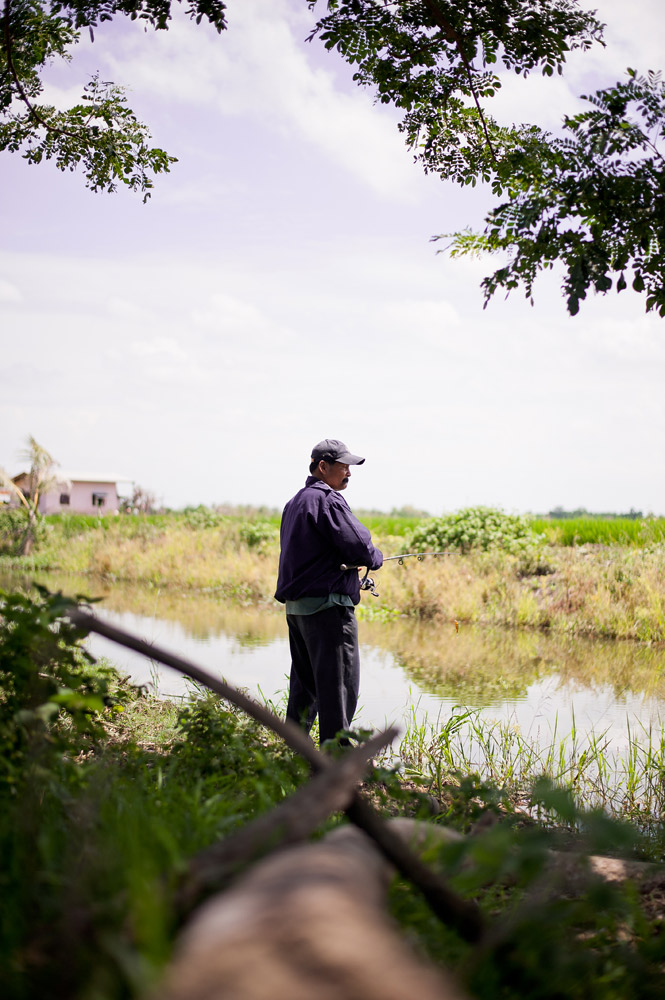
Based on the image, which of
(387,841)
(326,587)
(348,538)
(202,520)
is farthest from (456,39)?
(202,520)

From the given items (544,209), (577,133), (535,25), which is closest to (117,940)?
(544,209)

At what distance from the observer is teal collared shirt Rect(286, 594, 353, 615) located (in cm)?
513

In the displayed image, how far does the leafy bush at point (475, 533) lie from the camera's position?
1673 cm

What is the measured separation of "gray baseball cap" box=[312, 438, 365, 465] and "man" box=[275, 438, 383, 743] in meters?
0.24

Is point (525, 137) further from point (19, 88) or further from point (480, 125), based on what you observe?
point (19, 88)

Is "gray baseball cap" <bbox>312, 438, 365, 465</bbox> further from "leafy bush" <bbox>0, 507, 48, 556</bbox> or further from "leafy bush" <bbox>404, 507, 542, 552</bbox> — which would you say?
"leafy bush" <bbox>0, 507, 48, 556</bbox>

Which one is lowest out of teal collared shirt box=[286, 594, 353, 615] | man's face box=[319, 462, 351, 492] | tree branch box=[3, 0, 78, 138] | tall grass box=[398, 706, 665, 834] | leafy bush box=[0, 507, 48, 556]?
tall grass box=[398, 706, 665, 834]

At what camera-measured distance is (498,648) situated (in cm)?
1159

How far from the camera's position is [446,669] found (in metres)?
10.1

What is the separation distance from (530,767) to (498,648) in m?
Answer: 6.05

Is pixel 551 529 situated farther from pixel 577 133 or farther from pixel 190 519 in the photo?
pixel 577 133

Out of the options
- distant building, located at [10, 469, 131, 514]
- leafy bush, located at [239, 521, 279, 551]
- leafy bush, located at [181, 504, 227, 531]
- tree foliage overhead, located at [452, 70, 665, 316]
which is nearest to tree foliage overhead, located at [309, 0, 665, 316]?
tree foliage overhead, located at [452, 70, 665, 316]

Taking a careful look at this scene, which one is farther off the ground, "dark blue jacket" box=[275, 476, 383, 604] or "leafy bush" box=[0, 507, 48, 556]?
"dark blue jacket" box=[275, 476, 383, 604]

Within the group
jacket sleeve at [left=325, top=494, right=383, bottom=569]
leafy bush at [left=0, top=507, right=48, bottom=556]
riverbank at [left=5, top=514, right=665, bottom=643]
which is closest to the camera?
jacket sleeve at [left=325, top=494, right=383, bottom=569]
